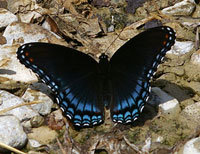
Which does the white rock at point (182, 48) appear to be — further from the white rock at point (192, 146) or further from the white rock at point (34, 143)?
the white rock at point (34, 143)

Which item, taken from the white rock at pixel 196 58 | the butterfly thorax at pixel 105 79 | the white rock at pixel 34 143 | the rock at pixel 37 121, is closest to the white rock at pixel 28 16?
the butterfly thorax at pixel 105 79

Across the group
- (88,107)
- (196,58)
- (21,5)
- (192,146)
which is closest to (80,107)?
(88,107)

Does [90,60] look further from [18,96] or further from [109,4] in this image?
[109,4]

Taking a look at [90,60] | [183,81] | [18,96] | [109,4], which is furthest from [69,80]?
[109,4]

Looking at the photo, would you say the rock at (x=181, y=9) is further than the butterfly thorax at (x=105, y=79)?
Yes

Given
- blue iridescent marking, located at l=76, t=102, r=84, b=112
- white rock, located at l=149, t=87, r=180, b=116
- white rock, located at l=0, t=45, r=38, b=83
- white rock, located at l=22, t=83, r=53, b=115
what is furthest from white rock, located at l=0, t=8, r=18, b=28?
white rock, located at l=149, t=87, r=180, b=116
